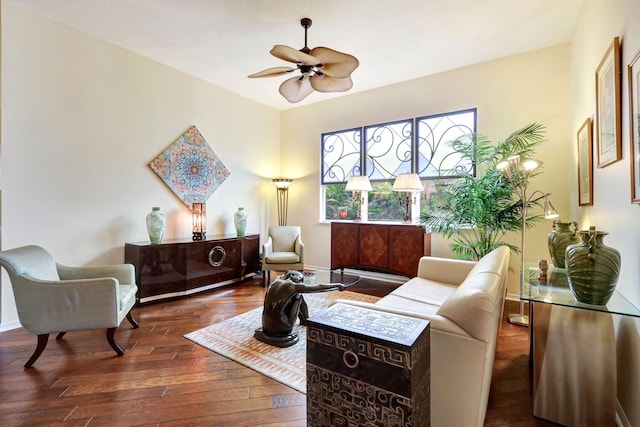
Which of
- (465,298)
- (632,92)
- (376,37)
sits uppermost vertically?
(376,37)

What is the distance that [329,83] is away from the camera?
2777 millimetres

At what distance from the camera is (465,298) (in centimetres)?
131

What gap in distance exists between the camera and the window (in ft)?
13.1

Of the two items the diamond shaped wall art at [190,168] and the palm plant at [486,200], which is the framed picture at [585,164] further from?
the diamond shaped wall art at [190,168]

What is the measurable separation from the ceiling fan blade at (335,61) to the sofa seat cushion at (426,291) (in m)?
2.00

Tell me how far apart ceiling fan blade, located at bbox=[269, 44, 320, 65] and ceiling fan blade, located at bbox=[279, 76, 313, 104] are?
0.34m

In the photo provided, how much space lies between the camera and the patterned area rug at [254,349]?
1986 millimetres

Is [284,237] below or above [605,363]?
above

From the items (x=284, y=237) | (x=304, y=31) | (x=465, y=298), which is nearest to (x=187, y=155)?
(x=284, y=237)

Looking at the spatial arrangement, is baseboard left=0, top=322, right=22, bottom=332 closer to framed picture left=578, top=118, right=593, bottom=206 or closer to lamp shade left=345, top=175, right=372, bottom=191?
lamp shade left=345, top=175, right=372, bottom=191

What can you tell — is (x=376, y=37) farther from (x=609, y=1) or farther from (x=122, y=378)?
(x=122, y=378)

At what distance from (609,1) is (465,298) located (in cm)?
233

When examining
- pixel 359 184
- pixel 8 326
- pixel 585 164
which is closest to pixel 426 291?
pixel 585 164

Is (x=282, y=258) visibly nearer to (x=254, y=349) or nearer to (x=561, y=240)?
(x=254, y=349)
